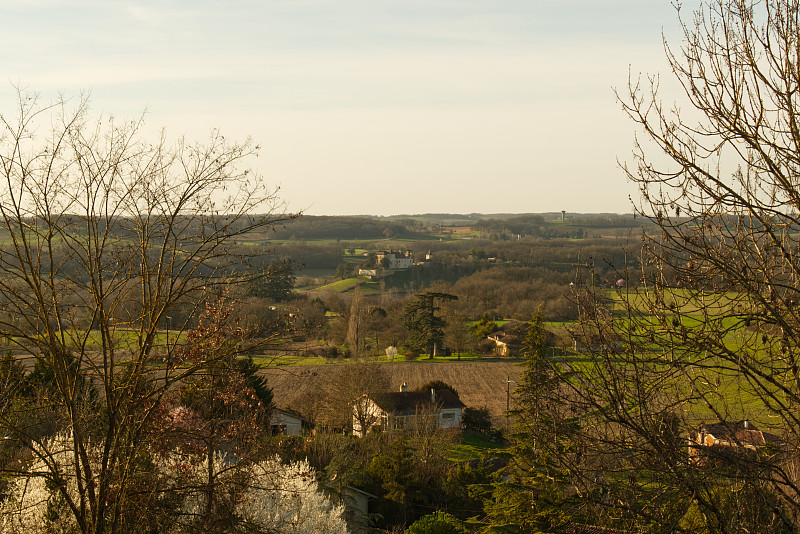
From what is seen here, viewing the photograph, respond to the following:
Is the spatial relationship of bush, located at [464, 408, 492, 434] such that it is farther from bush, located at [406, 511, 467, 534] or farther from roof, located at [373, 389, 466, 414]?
bush, located at [406, 511, 467, 534]

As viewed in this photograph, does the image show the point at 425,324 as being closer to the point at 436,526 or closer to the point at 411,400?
the point at 411,400

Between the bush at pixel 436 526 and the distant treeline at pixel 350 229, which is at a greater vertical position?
the distant treeline at pixel 350 229

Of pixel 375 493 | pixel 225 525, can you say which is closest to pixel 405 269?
pixel 375 493

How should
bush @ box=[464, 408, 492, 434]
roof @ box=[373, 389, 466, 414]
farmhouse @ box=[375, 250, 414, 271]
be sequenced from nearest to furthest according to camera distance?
roof @ box=[373, 389, 466, 414] < bush @ box=[464, 408, 492, 434] < farmhouse @ box=[375, 250, 414, 271]

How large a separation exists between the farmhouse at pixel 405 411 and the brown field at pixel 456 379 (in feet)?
9.93

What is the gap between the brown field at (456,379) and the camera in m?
35.3

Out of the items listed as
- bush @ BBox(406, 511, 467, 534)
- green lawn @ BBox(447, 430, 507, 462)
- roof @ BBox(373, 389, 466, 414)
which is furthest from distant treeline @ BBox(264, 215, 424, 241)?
bush @ BBox(406, 511, 467, 534)

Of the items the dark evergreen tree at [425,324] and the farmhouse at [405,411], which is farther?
the dark evergreen tree at [425,324]

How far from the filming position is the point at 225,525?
689 centimetres

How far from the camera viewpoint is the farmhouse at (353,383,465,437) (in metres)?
27.3

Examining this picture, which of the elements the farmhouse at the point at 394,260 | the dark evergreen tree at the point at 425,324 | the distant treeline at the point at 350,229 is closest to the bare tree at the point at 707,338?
the dark evergreen tree at the point at 425,324

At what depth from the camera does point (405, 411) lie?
30.6m

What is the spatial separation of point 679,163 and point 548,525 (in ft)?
33.4

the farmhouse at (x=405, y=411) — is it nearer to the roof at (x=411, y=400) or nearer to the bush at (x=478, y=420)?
the roof at (x=411, y=400)
